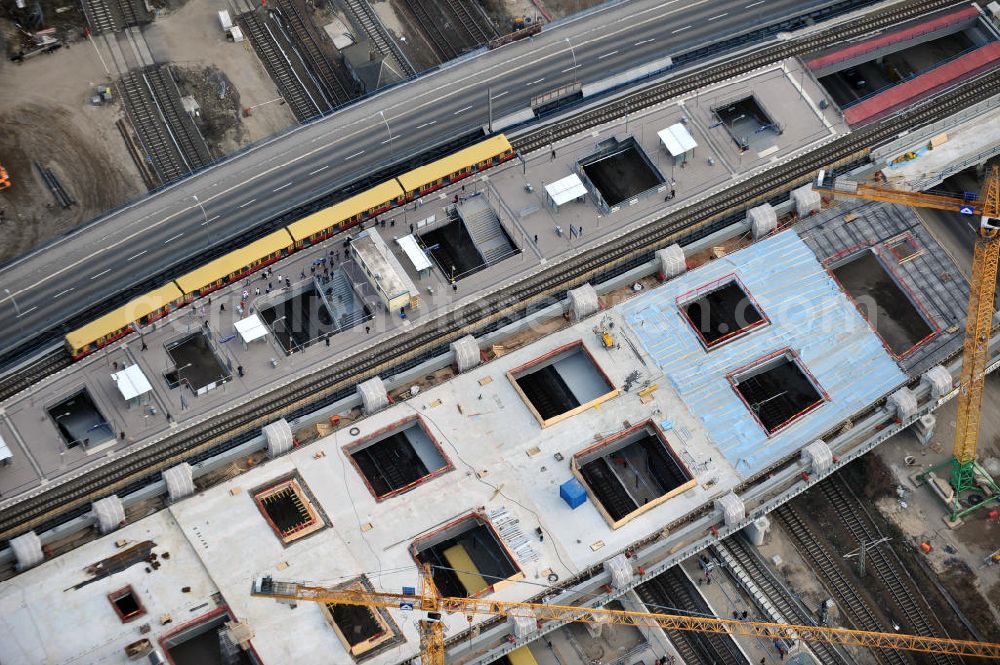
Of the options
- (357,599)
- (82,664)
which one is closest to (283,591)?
(357,599)

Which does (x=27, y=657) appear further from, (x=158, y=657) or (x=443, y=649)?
(x=443, y=649)

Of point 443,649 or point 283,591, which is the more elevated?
point 283,591

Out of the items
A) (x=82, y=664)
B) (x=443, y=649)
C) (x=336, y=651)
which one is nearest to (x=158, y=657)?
(x=82, y=664)

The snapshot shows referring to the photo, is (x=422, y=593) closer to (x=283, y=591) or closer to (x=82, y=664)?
(x=283, y=591)

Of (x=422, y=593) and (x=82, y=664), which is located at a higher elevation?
(x=82, y=664)

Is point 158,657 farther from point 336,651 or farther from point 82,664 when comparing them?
point 336,651

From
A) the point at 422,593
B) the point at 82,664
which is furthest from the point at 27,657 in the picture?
the point at 422,593

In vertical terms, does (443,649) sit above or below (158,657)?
below
